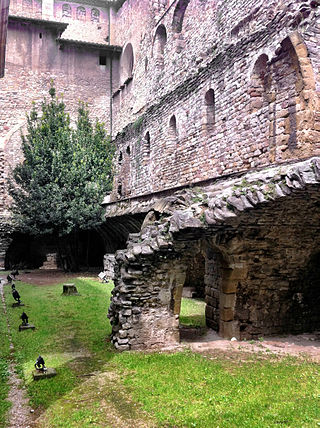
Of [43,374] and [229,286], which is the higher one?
[229,286]

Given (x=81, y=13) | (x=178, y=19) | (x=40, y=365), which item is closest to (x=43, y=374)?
(x=40, y=365)

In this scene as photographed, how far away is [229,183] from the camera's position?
7.59m

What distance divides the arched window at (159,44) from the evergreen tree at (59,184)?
16.5ft

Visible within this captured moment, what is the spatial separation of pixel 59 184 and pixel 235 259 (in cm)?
1160

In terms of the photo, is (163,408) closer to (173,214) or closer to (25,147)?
(173,214)

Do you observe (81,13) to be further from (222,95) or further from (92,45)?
(222,95)

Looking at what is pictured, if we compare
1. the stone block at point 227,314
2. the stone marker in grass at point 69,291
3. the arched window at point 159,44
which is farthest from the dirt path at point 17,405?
the arched window at point 159,44

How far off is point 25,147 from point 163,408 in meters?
15.4

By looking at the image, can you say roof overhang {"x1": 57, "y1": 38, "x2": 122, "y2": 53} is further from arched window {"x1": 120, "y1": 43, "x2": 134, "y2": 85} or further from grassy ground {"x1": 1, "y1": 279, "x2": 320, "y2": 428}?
grassy ground {"x1": 1, "y1": 279, "x2": 320, "y2": 428}

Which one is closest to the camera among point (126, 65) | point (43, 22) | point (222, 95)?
point (222, 95)

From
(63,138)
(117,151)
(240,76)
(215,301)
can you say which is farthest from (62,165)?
(215,301)

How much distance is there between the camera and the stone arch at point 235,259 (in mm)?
Result: 6508

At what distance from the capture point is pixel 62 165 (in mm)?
17594

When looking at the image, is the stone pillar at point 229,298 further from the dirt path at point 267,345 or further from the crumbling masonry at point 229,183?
the dirt path at point 267,345
